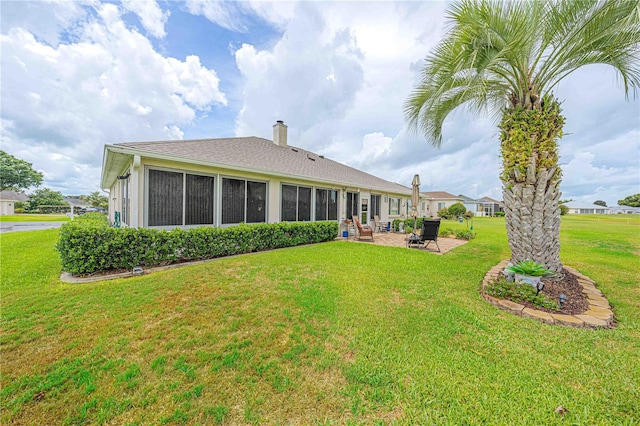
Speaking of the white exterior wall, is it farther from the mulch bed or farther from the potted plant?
the mulch bed

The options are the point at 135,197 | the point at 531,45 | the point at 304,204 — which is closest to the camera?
the point at 531,45

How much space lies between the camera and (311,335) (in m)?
3.22

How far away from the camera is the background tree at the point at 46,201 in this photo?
140ft

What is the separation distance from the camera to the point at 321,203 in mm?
12250

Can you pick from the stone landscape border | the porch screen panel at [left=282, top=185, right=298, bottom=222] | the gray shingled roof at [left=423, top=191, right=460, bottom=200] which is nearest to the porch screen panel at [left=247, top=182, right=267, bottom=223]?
the porch screen panel at [left=282, top=185, right=298, bottom=222]

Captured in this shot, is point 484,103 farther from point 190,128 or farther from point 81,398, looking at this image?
point 190,128

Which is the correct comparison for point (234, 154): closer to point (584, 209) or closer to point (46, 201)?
point (46, 201)

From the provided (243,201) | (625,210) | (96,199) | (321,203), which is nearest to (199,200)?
(243,201)

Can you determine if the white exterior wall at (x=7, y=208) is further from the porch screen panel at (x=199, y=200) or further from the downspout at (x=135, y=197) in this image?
the porch screen panel at (x=199, y=200)

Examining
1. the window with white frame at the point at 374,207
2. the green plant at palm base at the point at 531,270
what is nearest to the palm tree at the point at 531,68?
the green plant at palm base at the point at 531,270

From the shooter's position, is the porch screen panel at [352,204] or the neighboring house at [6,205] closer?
the porch screen panel at [352,204]

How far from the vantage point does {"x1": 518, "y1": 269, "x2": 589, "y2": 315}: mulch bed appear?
3954 millimetres

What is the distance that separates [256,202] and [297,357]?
734 centimetres

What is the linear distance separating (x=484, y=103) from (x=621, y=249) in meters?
9.46
